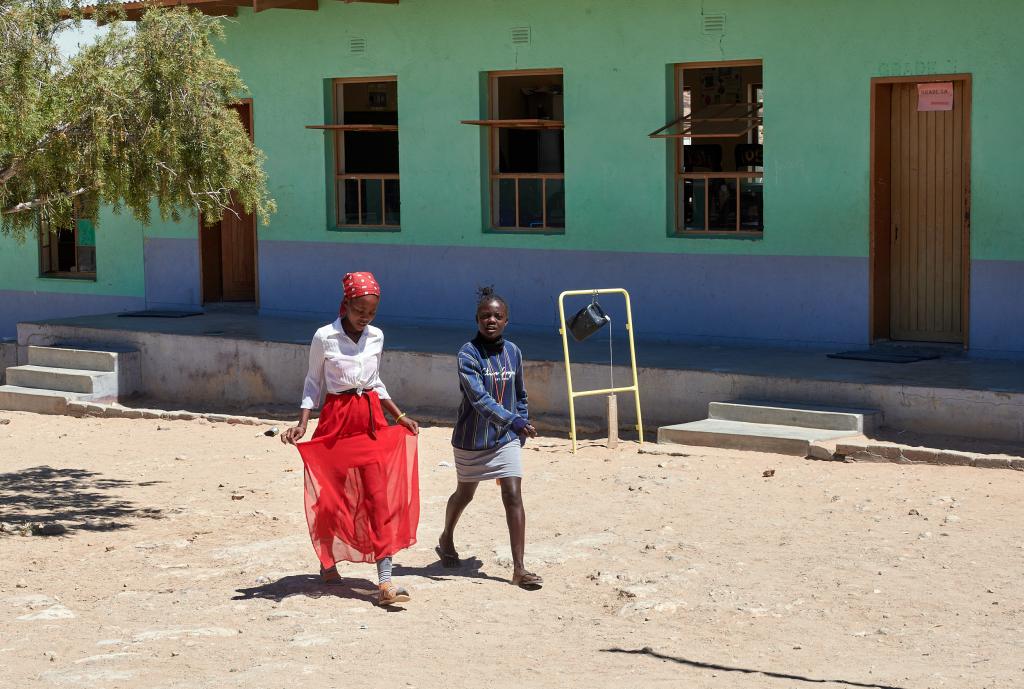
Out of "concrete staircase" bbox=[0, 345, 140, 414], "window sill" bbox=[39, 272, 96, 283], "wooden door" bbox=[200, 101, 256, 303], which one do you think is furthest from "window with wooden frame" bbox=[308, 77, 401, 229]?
"window sill" bbox=[39, 272, 96, 283]

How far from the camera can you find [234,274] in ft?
61.5

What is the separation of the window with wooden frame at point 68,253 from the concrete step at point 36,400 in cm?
373

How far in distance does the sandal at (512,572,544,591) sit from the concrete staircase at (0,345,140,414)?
9.11 meters

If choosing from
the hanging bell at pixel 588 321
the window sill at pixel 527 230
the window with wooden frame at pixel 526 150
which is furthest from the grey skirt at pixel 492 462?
the window with wooden frame at pixel 526 150

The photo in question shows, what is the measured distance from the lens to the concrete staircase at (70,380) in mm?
15891

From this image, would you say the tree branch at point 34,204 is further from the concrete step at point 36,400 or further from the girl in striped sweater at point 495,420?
the concrete step at point 36,400

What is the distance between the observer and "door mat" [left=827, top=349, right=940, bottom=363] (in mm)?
12723

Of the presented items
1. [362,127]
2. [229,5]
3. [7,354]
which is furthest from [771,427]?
[7,354]

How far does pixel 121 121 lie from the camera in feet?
31.4

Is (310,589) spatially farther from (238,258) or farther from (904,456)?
(238,258)

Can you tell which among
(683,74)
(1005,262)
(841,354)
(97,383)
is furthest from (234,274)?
(1005,262)

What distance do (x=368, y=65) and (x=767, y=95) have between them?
470 centimetres

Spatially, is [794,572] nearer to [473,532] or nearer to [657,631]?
[657,631]

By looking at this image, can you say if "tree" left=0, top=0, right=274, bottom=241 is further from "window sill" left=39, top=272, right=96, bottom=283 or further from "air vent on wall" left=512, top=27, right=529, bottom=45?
"window sill" left=39, top=272, right=96, bottom=283
